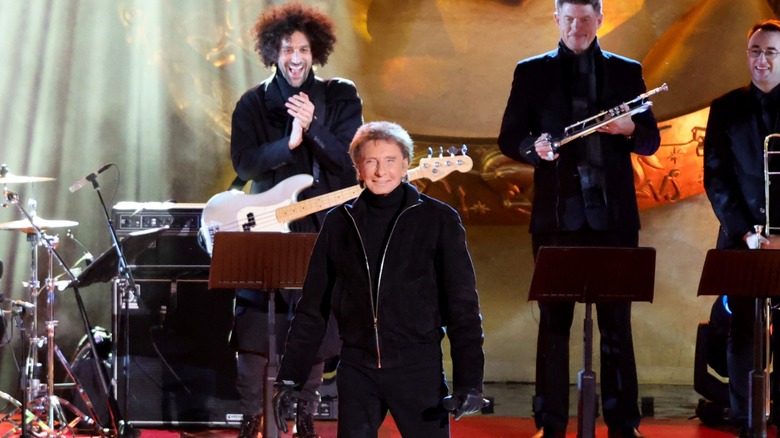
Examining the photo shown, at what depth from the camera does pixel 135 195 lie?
8180 mm

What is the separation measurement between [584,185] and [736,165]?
3.09 feet

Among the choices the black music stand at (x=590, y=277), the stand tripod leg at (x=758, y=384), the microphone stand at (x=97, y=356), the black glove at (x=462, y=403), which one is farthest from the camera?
the microphone stand at (x=97, y=356)

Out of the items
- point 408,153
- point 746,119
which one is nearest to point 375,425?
point 408,153

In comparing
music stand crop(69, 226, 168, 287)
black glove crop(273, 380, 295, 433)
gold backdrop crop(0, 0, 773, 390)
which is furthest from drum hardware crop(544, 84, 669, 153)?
gold backdrop crop(0, 0, 773, 390)

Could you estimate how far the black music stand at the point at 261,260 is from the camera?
16.2 feet

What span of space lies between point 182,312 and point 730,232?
332cm

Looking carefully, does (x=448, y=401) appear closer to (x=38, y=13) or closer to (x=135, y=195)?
(x=135, y=195)

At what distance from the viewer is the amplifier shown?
255 inches

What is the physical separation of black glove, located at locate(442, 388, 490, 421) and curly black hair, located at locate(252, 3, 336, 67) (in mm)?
2863

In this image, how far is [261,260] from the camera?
195 inches

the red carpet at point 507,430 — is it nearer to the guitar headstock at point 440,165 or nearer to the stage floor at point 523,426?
the stage floor at point 523,426

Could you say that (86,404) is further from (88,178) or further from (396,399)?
(396,399)

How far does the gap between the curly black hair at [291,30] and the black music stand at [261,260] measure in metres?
1.40

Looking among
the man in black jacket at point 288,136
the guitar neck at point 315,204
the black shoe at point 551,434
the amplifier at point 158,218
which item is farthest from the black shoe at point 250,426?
the black shoe at point 551,434
